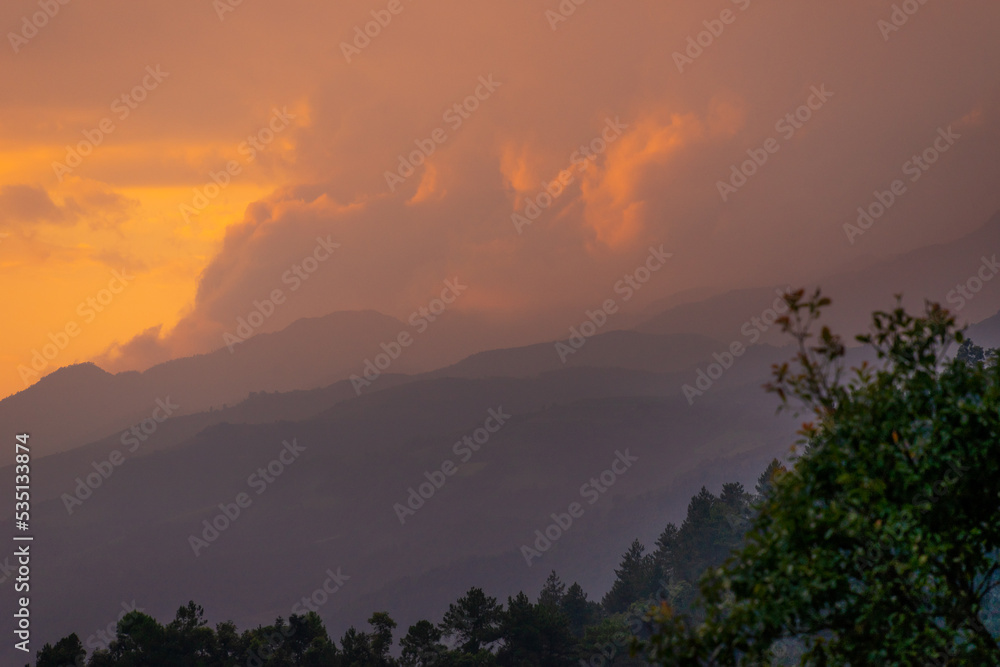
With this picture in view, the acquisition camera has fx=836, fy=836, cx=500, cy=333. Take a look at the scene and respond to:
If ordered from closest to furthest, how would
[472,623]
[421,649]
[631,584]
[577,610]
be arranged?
[421,649]
[472,623]
[577,610]
[631,584]

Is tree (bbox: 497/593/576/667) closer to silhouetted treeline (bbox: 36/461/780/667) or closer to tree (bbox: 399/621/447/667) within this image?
silhouetted treeline (bbox: 36/461/780/667)

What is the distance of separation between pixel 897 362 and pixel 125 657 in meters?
58.3

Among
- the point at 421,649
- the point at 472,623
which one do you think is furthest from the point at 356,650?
the point at 472,623

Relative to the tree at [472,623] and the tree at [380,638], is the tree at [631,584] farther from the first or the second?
the tree at [380,638]

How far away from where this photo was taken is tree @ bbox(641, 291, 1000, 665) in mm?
11227

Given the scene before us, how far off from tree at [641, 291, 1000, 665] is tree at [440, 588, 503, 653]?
53173 mm

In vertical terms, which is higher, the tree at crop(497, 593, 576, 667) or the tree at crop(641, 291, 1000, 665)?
the tree at crop(641, 291, 1000, 665)

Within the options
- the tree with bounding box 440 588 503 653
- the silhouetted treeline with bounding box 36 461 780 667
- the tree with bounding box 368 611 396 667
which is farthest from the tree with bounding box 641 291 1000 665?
the tree with bounding box 368 611 396 667

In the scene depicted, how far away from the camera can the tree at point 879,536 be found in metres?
11.2

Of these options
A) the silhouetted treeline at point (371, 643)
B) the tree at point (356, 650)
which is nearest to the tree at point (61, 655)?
the silhouetted treeline at point (371, 643)

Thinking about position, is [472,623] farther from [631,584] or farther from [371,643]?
[631,584]

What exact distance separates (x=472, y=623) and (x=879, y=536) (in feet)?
184

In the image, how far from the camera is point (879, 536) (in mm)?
11234

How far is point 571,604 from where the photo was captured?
99.6m
